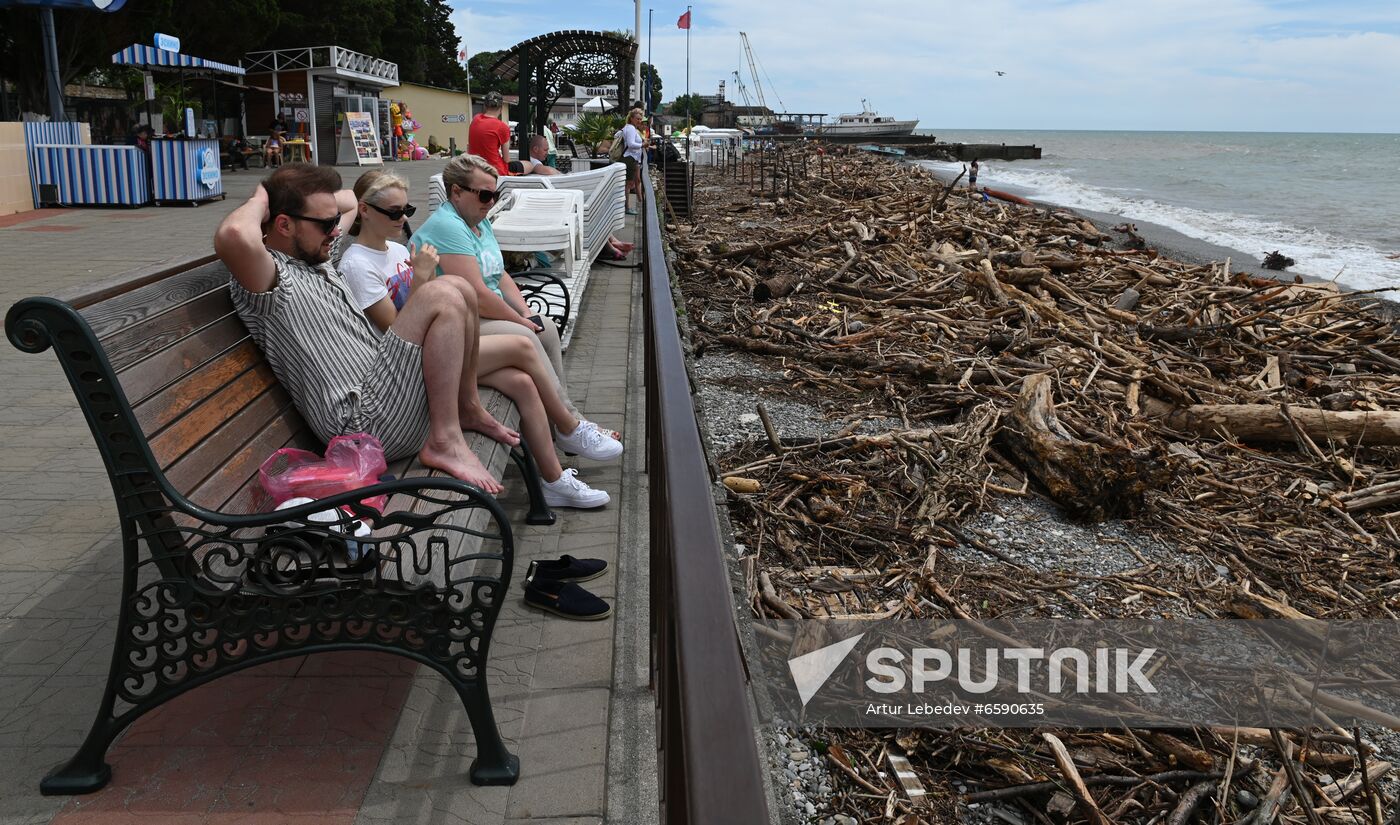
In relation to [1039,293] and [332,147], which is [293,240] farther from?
[332,147]

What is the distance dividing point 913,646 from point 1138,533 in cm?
195

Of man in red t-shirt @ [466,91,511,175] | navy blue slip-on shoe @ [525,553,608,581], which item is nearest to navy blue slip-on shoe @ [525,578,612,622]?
navy blue slip-on shoe @ [525,553,608,581]

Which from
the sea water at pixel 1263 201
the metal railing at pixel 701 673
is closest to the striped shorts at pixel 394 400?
the metal railing at pixel 701 673

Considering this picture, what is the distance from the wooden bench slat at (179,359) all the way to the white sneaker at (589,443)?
1656 millimetres

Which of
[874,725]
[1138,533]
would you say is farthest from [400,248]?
[1138,533]

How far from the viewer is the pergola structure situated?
19688 mm

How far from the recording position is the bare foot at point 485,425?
11.8ft

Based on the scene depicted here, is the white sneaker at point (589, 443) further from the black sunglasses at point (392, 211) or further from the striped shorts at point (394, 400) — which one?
the striped shorts at point (394, 400)

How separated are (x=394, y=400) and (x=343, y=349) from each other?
26cm

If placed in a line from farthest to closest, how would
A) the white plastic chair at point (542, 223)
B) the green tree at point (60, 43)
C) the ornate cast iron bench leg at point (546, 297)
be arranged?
1. the green tree at point (60, 43)
2. the white plastic chair at point (542, 223)
3. the ornate cast iron bench leg at point (546, 297)

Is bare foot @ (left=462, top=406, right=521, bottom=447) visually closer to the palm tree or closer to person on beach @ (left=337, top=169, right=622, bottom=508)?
person on beach @ (left=337, top=169, right=622, bottom=508)

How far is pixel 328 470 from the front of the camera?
3.00 meters

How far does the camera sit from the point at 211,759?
8.43 ft

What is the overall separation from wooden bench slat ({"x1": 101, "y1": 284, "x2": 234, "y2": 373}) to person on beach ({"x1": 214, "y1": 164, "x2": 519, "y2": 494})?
0.15 meters
